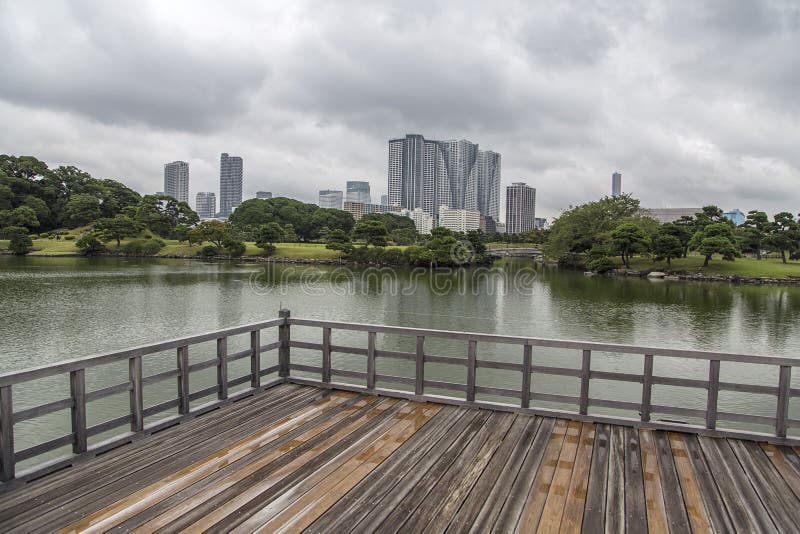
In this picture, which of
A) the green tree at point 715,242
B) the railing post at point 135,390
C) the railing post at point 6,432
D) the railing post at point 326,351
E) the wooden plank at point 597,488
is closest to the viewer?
the wooden plank at point 597,488

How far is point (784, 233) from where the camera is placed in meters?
49.1

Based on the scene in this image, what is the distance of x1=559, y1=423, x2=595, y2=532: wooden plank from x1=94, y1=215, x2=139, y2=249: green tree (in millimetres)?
70898

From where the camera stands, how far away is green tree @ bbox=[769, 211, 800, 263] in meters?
49.0

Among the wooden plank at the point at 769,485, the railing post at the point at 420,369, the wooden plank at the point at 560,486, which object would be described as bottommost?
the wooden plank at the point at 560,486

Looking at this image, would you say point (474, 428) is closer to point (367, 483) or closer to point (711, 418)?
point (367, 483)

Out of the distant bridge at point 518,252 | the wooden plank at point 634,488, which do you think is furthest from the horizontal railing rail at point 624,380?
the distant bridge at point 518,252

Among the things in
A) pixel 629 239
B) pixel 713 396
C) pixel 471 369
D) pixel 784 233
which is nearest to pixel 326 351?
pixel 471 369

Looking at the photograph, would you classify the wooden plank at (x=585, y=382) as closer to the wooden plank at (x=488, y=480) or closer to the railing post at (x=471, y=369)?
the wooden plank at (x=488, y=480)

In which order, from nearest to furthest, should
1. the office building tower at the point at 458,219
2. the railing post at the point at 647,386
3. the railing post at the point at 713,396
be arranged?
the railing post at the point at 713,396 < the railing post at the point at 647,386 < the office building tower at the point at 458,219

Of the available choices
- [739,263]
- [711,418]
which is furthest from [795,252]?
[711,418]

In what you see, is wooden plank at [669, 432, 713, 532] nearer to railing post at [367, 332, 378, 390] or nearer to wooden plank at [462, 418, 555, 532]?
wooden plank at [462, 418, 555, 532]

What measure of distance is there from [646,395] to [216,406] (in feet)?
14.3

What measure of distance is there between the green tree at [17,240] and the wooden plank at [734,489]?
74804mm

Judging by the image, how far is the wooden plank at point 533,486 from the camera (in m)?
2.90
